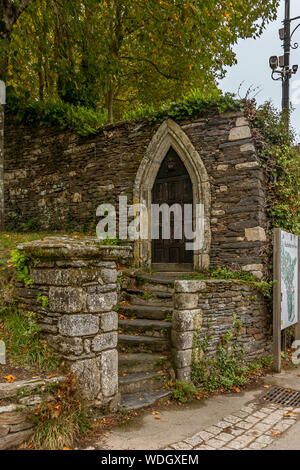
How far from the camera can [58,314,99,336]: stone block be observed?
3311 mm

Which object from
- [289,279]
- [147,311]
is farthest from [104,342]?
[289,279]

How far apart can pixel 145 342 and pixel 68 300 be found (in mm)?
1791

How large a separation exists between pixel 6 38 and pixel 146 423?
6685 mm

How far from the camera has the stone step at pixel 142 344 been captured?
4719 millimetres

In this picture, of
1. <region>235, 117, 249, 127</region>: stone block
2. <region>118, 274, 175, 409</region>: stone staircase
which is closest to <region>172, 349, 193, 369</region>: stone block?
<region>118, 274, 175, 409</region>: stone staircase

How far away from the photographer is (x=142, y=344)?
15.7 feet

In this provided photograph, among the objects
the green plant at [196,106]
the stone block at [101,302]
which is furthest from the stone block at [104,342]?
the green plant at [196,106]

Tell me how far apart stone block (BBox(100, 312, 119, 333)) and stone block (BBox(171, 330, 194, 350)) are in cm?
112

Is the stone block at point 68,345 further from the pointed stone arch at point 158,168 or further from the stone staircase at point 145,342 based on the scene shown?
the pointed stone arch at point 158,168

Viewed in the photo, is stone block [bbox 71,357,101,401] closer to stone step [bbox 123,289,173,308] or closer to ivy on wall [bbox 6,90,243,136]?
stone step [bbox 123,289,173,308]

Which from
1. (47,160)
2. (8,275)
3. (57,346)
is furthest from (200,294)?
(47,160)

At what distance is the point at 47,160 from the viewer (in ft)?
29.0

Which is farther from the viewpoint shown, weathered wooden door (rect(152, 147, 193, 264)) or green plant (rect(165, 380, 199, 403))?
weathered wooden door (rect(152, 147, 193, 264))
